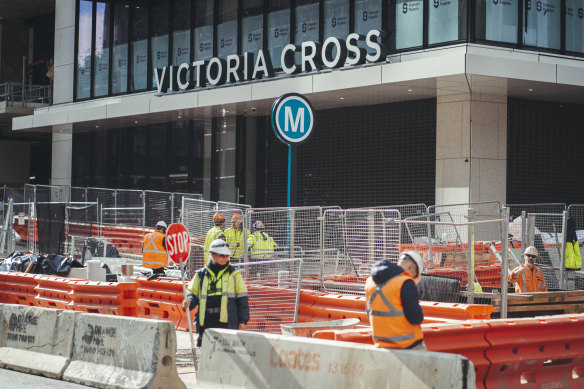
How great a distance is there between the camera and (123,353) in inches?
391

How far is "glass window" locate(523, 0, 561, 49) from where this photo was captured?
910 inches

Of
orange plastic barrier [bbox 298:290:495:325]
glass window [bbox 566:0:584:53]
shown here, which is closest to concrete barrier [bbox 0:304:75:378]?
orange plastic barrier [bbox 298:290:495:325]

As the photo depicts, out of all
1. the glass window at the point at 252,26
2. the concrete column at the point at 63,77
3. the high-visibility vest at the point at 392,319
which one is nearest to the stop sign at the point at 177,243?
the high-visibility vest at the point at 392,319

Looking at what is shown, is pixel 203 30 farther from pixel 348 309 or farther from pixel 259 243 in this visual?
pixel 348 309

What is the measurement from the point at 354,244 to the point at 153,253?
5829 mm

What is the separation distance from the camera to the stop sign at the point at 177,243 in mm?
11906

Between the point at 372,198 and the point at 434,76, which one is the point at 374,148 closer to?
the point at 372,198

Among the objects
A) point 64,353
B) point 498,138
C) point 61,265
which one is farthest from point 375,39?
point 64,353

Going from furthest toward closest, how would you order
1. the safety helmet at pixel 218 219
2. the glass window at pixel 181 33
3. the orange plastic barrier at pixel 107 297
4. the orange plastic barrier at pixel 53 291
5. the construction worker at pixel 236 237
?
the glass window at pixel 181 33 < the safety helmet at pixel 218 219 < the orange plastic barrier at pixel 53 291 < the construction worker at pixel 236 237 < the orange plastic barrier at pixel 107 297

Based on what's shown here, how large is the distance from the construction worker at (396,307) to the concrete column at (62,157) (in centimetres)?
3228

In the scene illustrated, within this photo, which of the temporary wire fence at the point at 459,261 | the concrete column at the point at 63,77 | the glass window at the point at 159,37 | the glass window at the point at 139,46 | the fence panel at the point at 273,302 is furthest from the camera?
the concrete column at the point at 63,77

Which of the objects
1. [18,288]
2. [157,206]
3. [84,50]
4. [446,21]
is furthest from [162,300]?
[84,50]

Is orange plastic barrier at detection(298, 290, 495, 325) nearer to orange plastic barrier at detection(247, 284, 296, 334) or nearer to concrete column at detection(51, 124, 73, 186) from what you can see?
orange plastic barrier at detection(247, 284, 296, 334)

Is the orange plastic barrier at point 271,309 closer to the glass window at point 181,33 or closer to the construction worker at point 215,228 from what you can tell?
the construction worker at point 215,228
